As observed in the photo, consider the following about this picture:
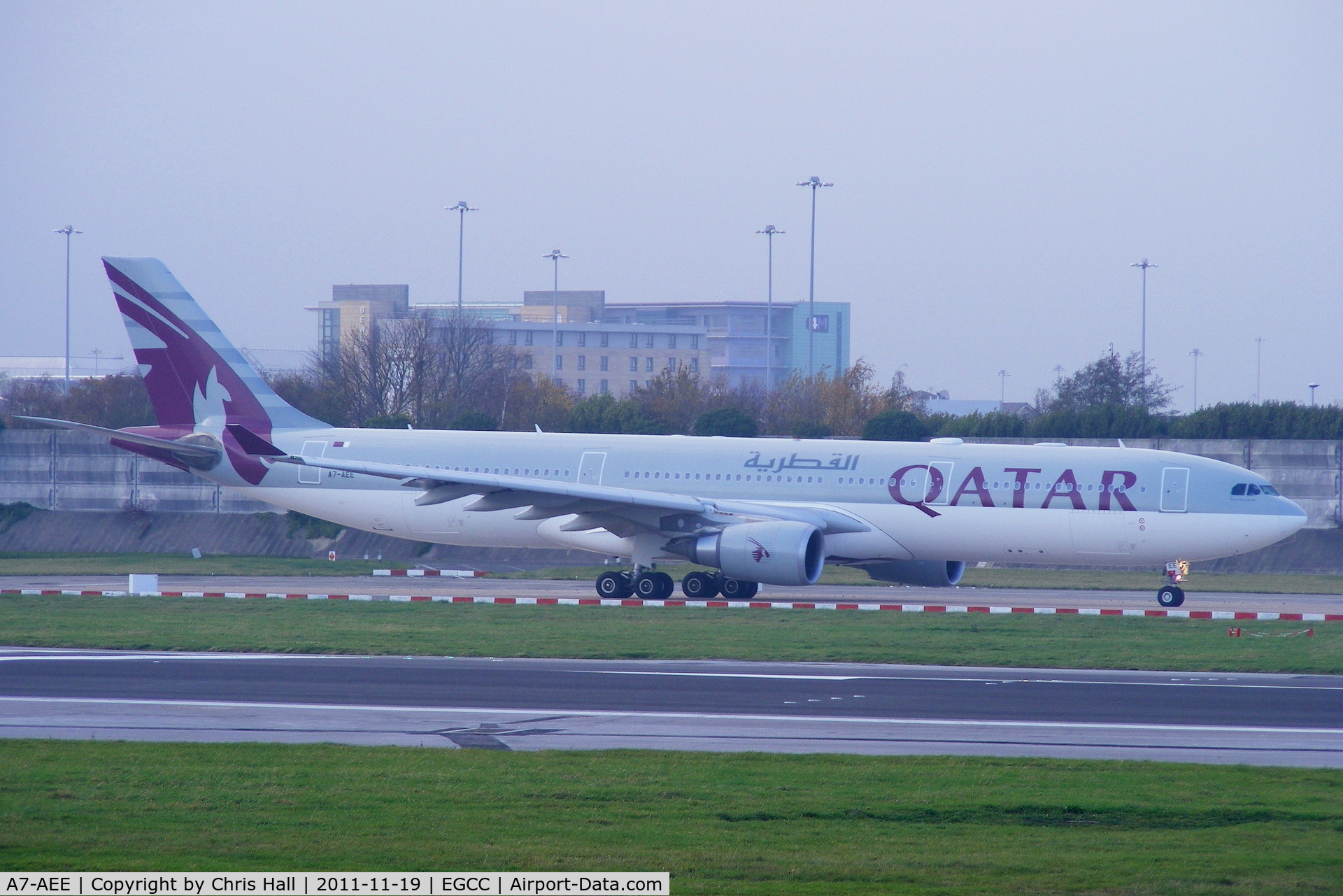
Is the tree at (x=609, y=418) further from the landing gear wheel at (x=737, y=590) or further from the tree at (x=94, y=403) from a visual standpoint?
the landing gear wheel at (x=737, y=590)

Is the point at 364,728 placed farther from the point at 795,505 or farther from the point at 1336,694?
the point at 795,505

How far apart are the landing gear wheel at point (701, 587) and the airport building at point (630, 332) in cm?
8007

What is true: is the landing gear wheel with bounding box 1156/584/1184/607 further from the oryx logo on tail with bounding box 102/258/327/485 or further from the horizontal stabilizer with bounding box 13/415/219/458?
the horizontal stabilizer with bounding box 13/415/219/458

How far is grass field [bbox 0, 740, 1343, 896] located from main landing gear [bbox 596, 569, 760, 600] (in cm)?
1541

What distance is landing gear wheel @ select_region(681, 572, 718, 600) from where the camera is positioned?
2778 cm

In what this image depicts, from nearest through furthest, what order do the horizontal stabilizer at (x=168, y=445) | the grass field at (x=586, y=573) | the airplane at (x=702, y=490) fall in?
1. the airplane at (x=702, y=490)
2. the horizontal stabilizer at (x=168, y=445)
3. the grass field at (x=586, y=573)

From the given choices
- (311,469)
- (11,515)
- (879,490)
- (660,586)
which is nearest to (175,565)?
(311,469)

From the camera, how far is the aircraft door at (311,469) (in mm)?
30375

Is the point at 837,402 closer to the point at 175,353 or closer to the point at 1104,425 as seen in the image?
the point at 1104,425

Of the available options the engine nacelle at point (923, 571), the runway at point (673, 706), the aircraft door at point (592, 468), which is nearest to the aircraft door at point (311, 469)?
the aircraft door at point (592, 468)

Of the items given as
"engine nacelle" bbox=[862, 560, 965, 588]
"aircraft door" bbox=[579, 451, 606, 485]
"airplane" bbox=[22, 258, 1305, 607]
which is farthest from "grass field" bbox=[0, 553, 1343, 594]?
"aircraft door" bbox=[579, 451, 606, 485]

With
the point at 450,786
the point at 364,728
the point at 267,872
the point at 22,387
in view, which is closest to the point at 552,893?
the point at 267,872

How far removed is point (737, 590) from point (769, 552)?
7.48ft

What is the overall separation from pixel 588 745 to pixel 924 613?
13.6 metres
